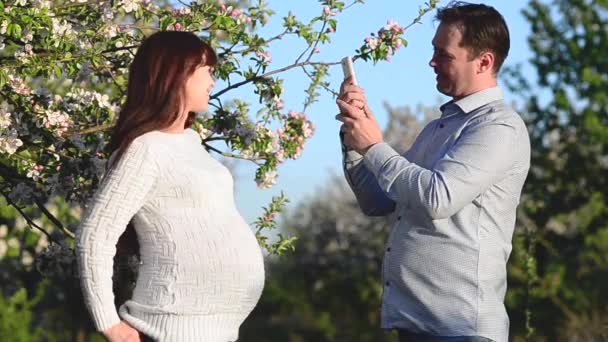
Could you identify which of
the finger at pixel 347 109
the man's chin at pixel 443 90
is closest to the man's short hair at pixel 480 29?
the man's chin at pixel 443 90

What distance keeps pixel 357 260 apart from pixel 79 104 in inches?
570

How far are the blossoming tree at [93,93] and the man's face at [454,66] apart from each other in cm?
196

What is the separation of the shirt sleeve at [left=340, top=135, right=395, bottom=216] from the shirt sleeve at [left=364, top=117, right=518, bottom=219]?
0.95 feet

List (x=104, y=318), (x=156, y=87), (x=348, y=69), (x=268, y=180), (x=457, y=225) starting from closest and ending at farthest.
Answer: (x=104, y=318) < (x=156, y=87) < (x=457, y=225) < (x=348, y=69) < (x=268, y=180)

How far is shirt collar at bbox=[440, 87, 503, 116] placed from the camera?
12.1 ft

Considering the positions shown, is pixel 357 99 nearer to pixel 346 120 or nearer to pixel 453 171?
pixel 346 120

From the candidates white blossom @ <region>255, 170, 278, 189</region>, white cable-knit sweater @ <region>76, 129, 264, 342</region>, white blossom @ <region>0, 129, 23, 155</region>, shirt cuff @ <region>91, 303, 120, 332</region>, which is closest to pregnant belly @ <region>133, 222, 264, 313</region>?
white cable-knit sweater @ <region>76, 129, 264, 342</region>

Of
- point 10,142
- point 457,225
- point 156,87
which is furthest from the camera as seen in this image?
point 10,142

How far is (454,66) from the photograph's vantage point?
3.75m

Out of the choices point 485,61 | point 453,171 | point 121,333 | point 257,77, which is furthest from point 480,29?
point 257,77

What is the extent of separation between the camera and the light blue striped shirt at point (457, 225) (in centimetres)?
347

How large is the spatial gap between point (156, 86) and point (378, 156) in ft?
2.29

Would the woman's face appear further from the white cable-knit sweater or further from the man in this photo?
the man

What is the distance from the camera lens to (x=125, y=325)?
10.7 ft
